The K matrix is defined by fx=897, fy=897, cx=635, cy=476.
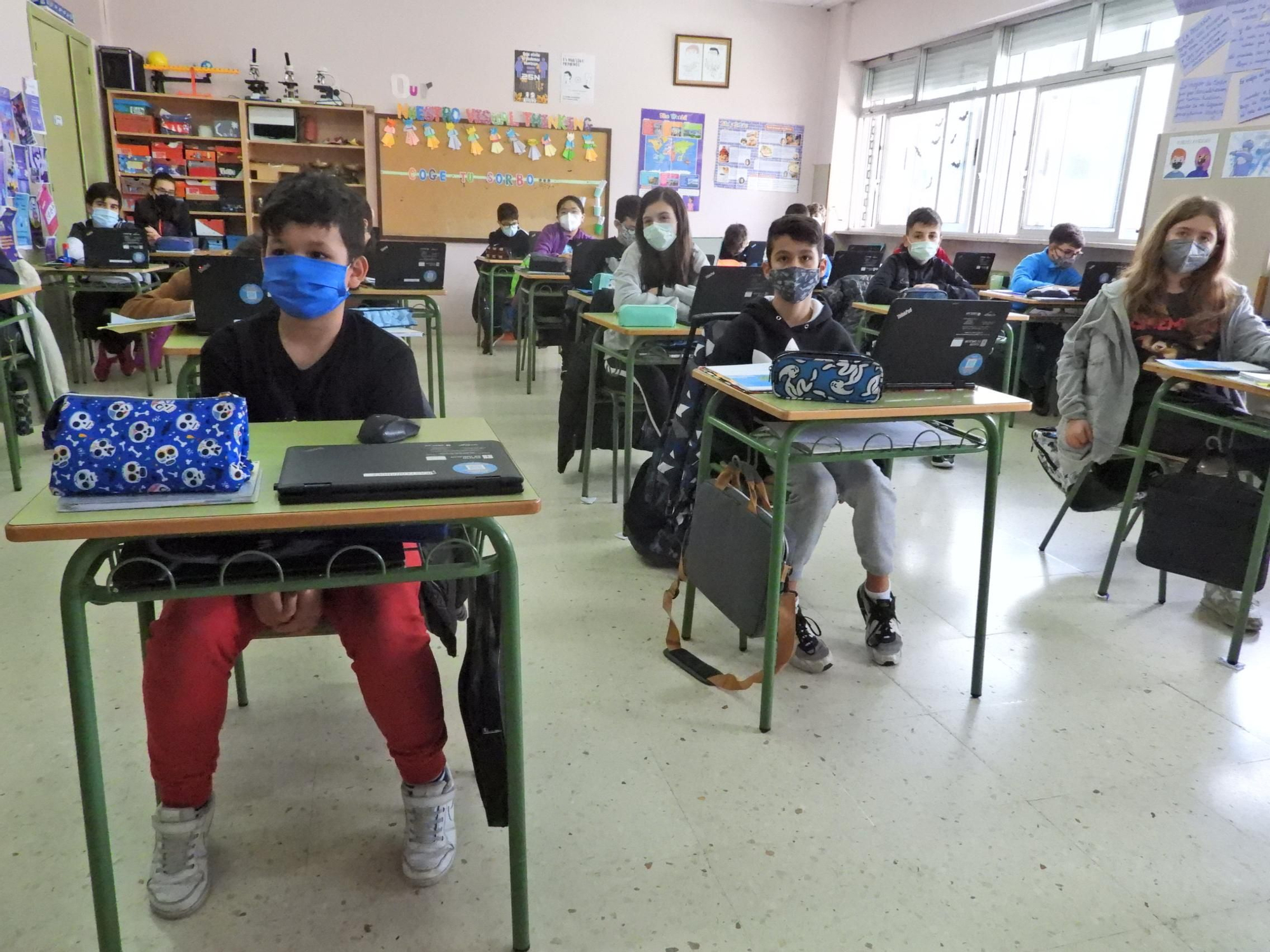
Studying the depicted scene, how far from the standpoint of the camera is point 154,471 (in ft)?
3.22

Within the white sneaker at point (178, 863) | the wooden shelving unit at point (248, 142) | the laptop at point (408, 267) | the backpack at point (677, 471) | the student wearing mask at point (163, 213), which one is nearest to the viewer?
the white sneaker at point (178, 863)

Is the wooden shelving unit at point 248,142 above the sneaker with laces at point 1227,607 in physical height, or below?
above

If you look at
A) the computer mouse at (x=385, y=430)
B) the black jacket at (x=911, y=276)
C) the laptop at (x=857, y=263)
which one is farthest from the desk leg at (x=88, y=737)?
the laptop at (x=857, y=263)

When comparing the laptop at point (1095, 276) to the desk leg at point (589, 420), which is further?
the laptop at point (1095, 276)

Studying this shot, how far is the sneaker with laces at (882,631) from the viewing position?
2.14 m

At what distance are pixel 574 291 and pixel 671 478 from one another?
2.38 m

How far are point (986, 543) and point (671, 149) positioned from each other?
23.5ft

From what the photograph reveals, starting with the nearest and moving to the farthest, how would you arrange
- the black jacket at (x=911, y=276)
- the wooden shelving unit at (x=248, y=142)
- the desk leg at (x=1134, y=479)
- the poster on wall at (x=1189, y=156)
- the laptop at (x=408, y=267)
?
the desk leg at (x=1134, y=479)
the laptop at (x=408, y=267)
the black jacket at (x=911, y=276)
the poster on wall at (x=1189, y=156)
the wooden shelving unit at (x=248, y=142)

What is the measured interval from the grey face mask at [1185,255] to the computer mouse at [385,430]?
2.35 metres

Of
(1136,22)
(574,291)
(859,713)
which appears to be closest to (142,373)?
(574,291)

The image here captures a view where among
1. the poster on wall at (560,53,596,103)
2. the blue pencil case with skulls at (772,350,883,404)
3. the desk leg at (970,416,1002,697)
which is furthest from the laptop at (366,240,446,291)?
the poster on wall at (560,53,596,103)

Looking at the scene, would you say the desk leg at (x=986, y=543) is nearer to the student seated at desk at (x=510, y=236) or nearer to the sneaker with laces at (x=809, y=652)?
the sneaker with laces at (x=809, y=652)

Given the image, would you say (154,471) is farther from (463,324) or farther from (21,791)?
(463,324)

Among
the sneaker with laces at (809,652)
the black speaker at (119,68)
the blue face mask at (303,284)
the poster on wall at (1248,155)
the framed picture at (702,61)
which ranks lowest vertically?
the sneaker with laces at (809,652)
